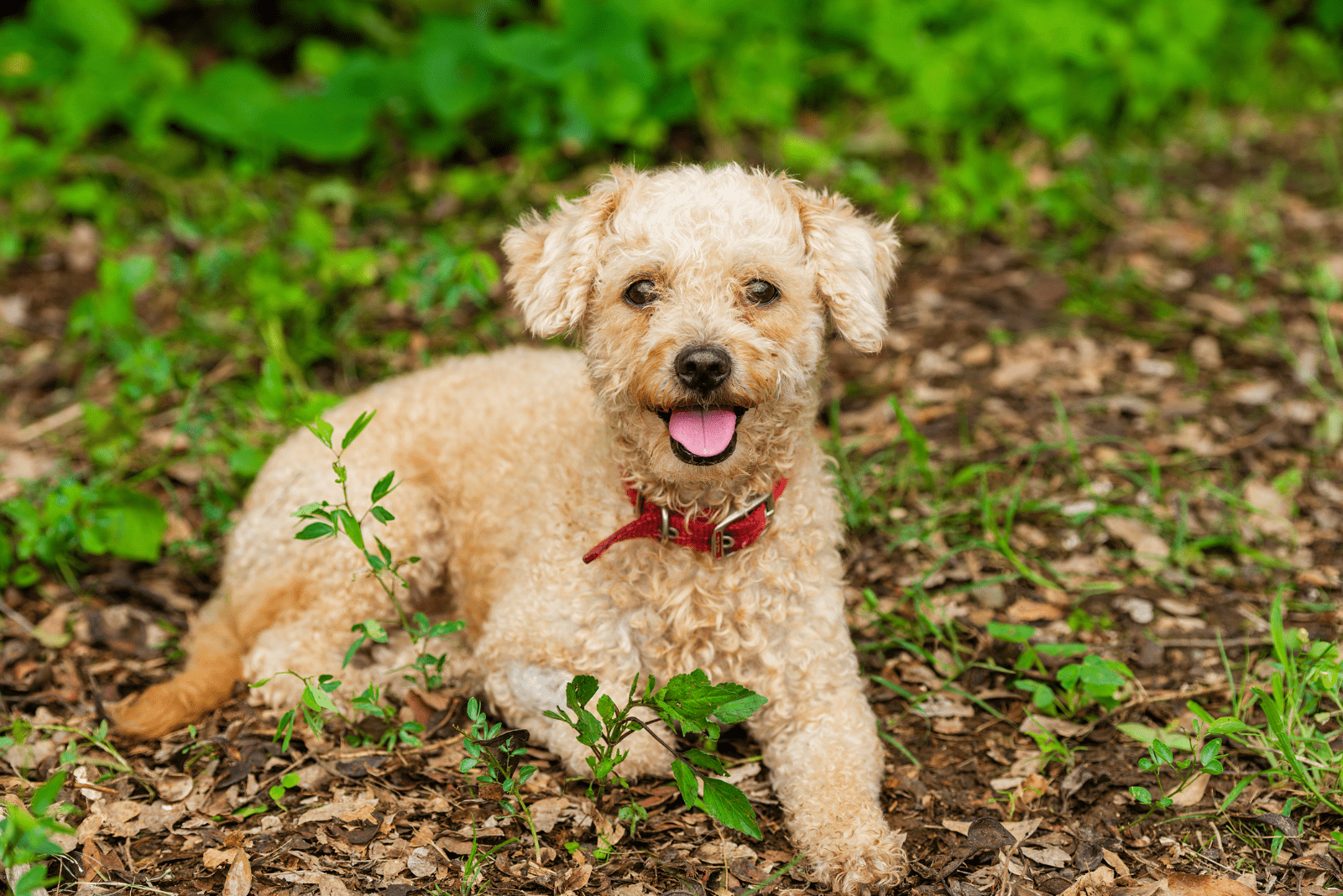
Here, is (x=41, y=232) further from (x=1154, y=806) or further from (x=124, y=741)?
(x=1154, y=806)

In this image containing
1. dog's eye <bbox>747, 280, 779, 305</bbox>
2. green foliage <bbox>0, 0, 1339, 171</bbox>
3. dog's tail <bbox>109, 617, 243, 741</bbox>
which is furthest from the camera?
green foliage <bbox>0, 0, 1339, 171</bbox>

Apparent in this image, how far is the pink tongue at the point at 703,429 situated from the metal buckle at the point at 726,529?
275 millimetres

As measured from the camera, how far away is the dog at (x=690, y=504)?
107 inches

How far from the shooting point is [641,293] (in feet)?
9.43

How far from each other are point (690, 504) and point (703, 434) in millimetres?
302

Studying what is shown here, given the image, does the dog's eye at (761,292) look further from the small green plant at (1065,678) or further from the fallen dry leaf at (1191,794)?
the fallen dry leaf at (1191,794)

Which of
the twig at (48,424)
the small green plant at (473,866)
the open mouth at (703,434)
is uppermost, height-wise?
the open mouth at (703,434)

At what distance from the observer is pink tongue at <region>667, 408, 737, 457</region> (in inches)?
105

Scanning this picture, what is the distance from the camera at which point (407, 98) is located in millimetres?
5992

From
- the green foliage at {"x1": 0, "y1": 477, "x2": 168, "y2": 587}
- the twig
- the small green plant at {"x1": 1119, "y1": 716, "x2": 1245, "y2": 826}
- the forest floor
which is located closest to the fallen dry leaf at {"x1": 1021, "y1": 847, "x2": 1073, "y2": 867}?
the forest floor

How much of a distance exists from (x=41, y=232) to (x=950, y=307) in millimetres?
5193

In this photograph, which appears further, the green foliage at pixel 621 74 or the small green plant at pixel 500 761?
the green foliage at pixel 621 74

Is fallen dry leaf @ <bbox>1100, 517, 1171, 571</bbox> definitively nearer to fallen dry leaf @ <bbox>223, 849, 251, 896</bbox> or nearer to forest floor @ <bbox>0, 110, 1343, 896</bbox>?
forest floor @ <bbox>0, 110, 1343, 896</bbox>

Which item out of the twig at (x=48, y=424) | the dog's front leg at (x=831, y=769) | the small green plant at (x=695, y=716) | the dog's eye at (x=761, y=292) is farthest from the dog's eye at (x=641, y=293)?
the twig at (x=48, y=424)
